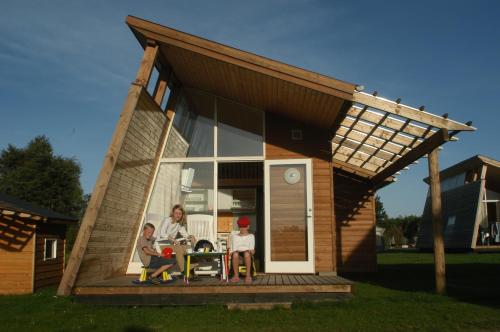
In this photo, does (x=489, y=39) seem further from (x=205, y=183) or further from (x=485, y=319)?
(x=485, y=319)

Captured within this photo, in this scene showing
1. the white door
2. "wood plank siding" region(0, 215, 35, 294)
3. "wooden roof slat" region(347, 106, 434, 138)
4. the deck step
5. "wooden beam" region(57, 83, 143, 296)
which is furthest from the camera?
"wood plank siding" region(0, 215, 35, 294)

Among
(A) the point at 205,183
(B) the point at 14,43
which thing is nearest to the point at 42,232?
(A) the point at 205,183

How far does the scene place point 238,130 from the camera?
8.07 m

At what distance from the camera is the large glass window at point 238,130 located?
7.94m

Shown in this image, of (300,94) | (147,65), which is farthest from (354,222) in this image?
(147,65)

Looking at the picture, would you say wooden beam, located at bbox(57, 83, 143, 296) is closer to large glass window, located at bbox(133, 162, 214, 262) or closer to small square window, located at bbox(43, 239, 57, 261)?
large glass window, located at bbox(133, 162, 214, 262)

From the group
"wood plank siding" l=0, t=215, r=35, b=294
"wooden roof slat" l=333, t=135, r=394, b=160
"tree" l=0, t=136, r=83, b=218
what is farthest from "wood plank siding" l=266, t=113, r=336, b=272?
"tree" l=0, t=136, r=83, b=218

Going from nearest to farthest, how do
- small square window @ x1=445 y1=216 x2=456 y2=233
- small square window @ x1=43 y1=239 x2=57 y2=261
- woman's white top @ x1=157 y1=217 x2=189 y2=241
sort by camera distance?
1. woman's white top @ x1=157 y1=217 x2=189 y2=241
2. small square window @ x1=43 y1=239 x2=57 y2=261
3. small square window @ x1=445 y1=216 x2=456 y2=233

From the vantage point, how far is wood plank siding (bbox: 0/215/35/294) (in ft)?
24.3

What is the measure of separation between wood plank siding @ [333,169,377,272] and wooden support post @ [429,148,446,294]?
197 inches

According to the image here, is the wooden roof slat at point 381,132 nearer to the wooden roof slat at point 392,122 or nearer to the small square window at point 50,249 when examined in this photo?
the wooden roof slat at point 392,122

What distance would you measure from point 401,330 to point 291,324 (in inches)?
39.3

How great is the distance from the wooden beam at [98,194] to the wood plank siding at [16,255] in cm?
240

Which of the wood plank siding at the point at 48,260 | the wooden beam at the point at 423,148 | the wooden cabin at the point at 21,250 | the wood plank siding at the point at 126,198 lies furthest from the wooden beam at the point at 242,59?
the wood plank siding at the point at 48,260
